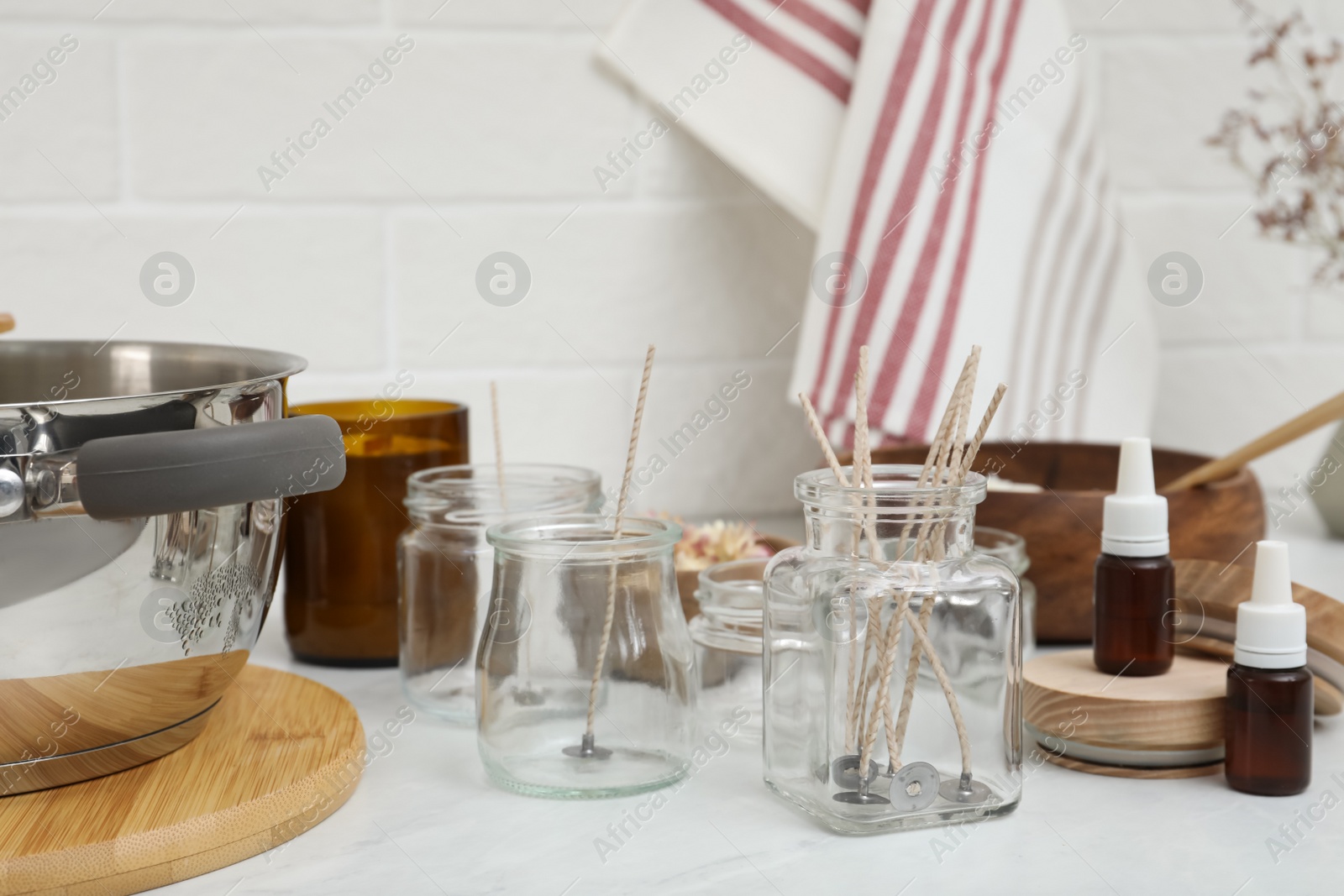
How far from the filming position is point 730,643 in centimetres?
64

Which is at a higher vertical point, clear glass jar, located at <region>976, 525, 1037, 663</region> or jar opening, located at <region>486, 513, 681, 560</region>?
jar opening, located at <region>486, 513, 681, 560</region>

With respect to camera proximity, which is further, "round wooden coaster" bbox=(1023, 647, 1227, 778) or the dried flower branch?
the dried flower branch

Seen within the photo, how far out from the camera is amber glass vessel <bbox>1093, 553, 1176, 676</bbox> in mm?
591

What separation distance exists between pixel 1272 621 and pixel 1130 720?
0.08m

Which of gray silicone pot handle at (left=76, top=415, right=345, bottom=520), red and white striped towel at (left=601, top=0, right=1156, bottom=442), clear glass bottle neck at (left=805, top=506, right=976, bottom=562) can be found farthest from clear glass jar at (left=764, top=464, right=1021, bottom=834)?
red and white striped towel at (left=601, top=0, right=1156, bottom=442)

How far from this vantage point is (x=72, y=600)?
47 cm

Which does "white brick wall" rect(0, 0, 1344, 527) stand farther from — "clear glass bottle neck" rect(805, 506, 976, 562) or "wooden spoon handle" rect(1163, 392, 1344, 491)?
"clear glass bottle neck" rect(805, 506, 976, 562)

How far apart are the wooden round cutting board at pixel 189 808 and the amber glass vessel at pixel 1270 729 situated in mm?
379

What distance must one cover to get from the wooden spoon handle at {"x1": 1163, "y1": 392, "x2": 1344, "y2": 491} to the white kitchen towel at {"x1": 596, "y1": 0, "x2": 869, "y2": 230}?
1.20 ft

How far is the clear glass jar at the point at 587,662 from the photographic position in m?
0.55

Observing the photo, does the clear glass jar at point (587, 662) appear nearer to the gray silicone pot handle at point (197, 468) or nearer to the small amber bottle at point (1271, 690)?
the gray silicone pot handle at point (197, 468)

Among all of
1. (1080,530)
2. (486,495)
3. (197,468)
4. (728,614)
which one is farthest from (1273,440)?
(197,468)

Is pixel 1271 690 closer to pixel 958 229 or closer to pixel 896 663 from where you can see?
pixel 896 663

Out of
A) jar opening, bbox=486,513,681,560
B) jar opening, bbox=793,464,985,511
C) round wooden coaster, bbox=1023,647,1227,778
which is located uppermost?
jar opening, bbox=793,464,985,511
